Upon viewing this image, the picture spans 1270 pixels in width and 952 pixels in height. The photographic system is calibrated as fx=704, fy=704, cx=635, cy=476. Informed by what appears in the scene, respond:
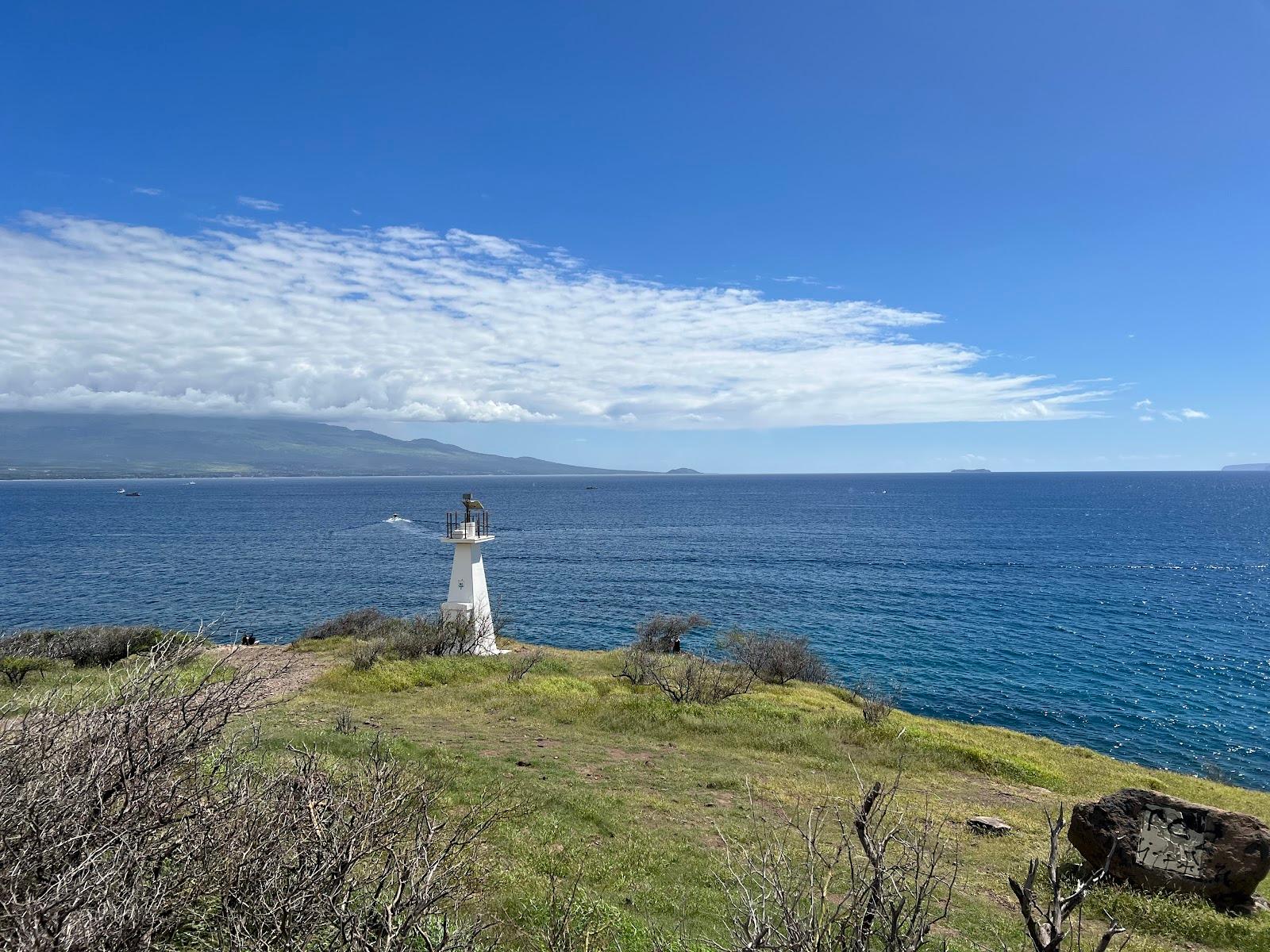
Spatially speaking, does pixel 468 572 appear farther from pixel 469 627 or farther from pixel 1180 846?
pixel 1180 846

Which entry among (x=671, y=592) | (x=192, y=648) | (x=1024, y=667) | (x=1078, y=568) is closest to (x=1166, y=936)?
(x=192, y=648)

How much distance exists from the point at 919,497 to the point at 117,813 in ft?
621

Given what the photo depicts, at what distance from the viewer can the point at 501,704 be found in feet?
73.0

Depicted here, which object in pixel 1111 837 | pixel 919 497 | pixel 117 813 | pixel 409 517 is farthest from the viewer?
pixel 919 497

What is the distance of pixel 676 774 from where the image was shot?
1639 centimetres

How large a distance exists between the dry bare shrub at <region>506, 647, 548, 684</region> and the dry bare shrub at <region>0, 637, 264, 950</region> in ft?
62.2

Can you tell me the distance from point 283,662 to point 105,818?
25.1 m

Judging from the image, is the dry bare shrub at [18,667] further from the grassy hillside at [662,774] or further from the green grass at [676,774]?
the green grass at [676,774]

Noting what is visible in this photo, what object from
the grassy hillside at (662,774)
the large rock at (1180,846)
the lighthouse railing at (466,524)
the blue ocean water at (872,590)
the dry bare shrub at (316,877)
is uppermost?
the lighthouse railing at (466,524)

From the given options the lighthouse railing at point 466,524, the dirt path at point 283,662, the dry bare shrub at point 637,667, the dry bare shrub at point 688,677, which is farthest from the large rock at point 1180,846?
the lighthouse railing at point 466,524

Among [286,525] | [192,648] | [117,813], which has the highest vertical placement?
[192,648]

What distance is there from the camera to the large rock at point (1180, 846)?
10.9m

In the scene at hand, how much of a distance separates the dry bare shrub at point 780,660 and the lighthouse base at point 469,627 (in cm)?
1116

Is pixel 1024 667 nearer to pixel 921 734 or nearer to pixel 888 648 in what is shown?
pixel 888 648
